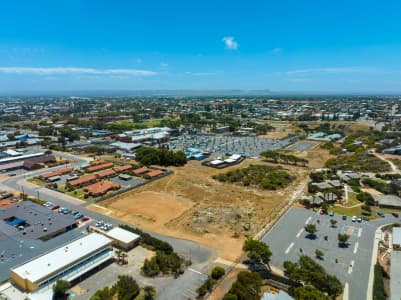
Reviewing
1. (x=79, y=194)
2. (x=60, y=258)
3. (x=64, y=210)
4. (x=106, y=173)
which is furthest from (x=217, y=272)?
(x=106, y=173)

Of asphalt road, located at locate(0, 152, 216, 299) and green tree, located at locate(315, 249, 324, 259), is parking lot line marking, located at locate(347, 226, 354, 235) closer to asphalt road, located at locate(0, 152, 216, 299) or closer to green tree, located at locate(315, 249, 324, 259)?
green tree, located at locate(315, 249, 324, 259)

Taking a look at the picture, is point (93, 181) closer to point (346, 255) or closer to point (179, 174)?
point (179, 174)

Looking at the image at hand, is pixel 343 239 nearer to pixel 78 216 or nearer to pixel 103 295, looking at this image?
pixel 103 295

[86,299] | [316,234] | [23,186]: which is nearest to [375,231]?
[316,234]

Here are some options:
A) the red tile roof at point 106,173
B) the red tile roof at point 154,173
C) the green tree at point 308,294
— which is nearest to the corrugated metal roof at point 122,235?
the green tree at point 308,294

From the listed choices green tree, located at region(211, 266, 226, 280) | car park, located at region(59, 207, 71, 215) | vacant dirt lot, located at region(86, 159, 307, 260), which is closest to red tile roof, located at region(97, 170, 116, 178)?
vacant dirt lot, located at region(86, 159, 307, 260)

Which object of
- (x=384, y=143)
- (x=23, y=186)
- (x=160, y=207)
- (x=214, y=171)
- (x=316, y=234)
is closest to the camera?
(x=316, y=234)
